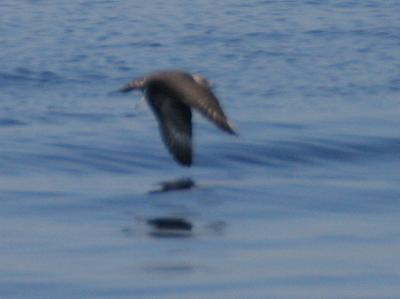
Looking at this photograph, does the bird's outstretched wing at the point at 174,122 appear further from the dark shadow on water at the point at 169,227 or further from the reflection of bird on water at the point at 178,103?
the dark shadow on water at the point at 169,227

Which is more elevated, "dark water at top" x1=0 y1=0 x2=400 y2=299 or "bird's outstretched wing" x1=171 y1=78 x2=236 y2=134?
"bird's outstretched wing" x1=171 y1=78 x2=236 y2=134

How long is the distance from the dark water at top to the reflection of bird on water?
562mm

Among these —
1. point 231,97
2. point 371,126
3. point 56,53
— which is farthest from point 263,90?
point 56,53

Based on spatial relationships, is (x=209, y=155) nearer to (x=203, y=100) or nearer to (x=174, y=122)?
(x=174, y=122)

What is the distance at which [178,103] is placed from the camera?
36.1ft

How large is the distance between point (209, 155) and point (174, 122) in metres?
2.73

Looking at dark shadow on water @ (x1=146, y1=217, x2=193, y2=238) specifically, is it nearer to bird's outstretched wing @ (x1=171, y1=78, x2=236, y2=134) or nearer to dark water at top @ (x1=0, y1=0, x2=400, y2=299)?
dark water at top @ (x1=0, y1=0, x2=400, y2=299)

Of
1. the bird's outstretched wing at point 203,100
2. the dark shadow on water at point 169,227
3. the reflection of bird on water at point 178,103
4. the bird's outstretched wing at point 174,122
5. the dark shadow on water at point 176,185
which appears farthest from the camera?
the dark shadow on water at point 176,185

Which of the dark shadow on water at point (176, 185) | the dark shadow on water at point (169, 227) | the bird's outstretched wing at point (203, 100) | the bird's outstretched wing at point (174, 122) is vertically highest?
the bird's outstretched wing at point (203, 100)

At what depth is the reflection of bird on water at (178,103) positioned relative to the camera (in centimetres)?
1035

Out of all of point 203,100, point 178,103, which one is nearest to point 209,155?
point 178,103

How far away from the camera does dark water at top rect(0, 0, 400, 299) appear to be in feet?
31.9

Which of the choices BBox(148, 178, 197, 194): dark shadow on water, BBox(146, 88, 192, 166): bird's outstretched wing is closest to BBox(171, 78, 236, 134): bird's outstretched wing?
BBox(146, 88, 192, 166): bird's outstretched wing

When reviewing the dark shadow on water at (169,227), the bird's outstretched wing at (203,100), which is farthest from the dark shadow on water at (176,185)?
the bird's outstretched wing at (203,100)
